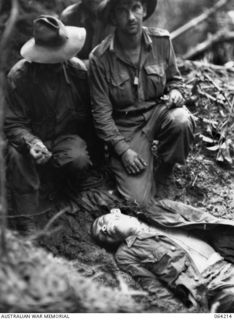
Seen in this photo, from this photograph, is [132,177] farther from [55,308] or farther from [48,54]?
[55,308]

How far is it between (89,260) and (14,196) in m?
0.93

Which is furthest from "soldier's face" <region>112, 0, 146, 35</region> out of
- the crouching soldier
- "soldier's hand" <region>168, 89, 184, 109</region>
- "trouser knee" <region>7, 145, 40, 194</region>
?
"trouser knee" <region>7, 145, 40, 194</region>

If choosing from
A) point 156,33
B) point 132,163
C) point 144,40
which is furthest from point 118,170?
point 156,33

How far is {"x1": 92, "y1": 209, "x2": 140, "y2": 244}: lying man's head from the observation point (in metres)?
5.71

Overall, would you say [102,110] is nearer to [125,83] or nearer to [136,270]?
[125,83]

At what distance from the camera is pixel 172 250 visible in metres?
5.54

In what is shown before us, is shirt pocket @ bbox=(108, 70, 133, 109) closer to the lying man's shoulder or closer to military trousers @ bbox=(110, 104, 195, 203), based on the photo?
military trousers @ bbox=(110, 104, 195, 203)

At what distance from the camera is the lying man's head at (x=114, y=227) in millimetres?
5707

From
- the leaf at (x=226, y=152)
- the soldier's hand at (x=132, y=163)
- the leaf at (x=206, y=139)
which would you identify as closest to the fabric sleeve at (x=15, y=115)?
the soldier's hand at (x=132, y=163)

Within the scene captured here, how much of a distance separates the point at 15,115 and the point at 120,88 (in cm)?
102

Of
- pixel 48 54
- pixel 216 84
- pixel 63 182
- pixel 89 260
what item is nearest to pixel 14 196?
A: pixel 63 182

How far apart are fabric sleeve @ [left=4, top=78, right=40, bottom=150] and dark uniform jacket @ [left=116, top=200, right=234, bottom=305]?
4.40 feet

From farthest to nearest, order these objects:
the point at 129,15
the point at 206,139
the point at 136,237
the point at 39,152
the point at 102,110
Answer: the point at 206,139, the point at 102,110, the point at 129,15, the point at 39,152, the point at 136,237

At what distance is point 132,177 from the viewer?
20.2 ft
